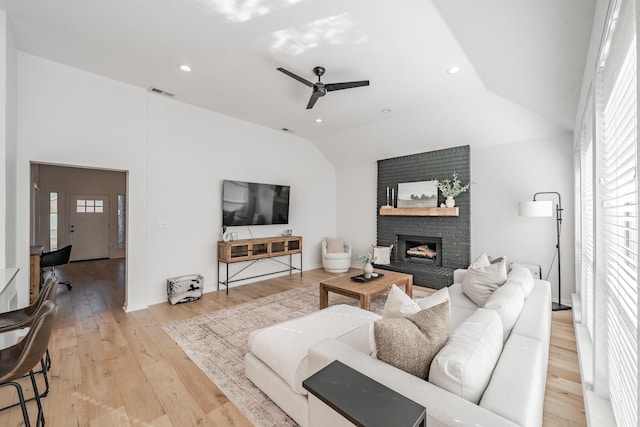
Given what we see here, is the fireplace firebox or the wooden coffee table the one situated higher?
the fireplace firebox

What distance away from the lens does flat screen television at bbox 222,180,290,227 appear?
15.6 feet

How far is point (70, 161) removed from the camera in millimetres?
3348

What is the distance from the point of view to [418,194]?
550 centimetres

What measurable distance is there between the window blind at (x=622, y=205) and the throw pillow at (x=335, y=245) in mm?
4953

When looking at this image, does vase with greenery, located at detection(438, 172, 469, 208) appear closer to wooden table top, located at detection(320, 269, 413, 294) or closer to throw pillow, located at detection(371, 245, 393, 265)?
throw pillow, located at detection(371, 245, 393, 265)

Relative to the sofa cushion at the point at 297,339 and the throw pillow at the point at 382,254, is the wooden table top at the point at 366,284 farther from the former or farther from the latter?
Answer: the throw pillow at the point at 382,254

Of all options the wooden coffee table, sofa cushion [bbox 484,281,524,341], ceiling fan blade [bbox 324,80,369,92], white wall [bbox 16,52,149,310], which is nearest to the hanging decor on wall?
the wooden coffee table

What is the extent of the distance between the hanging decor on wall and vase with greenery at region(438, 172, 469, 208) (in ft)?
0.54

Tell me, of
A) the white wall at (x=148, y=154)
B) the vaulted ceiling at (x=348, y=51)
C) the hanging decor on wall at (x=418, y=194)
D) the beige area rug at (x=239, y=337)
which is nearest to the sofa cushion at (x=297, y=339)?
the beige area rug at (x=239, y=337)

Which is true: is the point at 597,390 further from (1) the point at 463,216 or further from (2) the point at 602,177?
(1) the point at 463,216

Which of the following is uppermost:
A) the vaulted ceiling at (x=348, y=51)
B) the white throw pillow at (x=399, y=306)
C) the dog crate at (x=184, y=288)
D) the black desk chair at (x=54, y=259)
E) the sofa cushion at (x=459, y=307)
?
the vaulted ceiling at (x=348, y=51)

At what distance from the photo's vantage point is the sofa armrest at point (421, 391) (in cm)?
96

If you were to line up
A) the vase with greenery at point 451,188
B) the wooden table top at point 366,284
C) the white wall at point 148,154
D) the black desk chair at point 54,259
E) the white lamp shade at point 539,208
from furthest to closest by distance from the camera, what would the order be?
the vase with greenery at point 451,188
the black desk chair at point 54,259
the white lamp shade at point 539,208
the wooden table top at point 366,284
the white wall at point 148,154

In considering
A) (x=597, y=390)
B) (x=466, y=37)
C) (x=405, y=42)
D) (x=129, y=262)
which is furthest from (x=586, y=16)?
(x=129, y=262)
